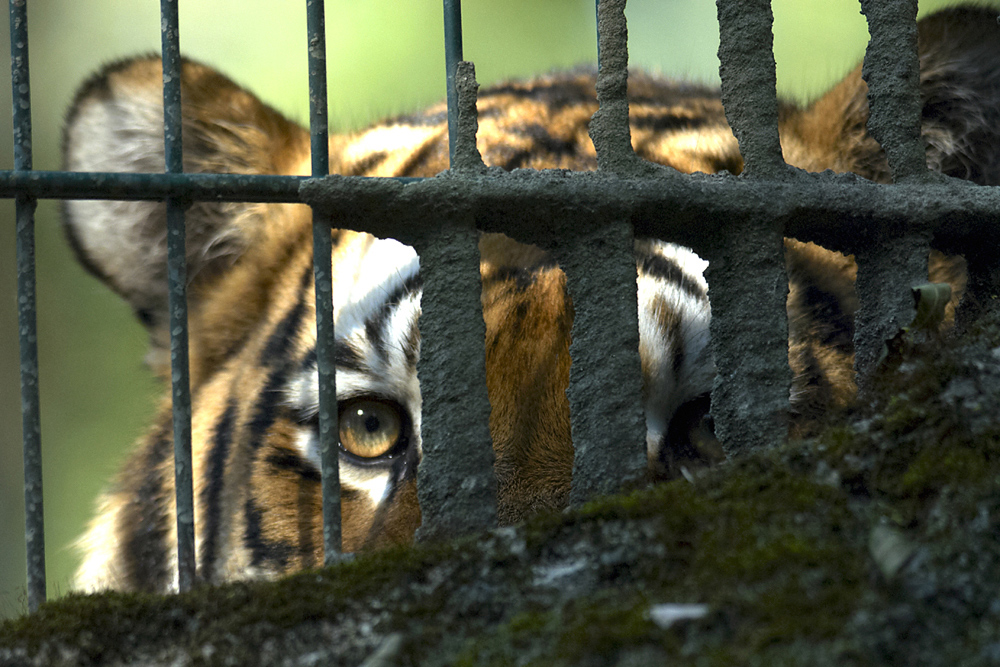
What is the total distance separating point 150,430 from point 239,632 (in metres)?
1.74

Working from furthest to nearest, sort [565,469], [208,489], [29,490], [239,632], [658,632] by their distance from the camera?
[208,489]
[565,469]
[29,490]
[239,632]
[658,632]

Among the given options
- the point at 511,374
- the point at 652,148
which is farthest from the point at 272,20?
the point at 511,374

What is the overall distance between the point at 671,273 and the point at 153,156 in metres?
1.41

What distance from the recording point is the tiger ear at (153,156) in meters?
2.14

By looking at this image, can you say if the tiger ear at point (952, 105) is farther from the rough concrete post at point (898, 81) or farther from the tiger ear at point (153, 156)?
the tiger ear at point (153, 156)

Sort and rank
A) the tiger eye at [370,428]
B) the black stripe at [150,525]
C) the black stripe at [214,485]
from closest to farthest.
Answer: the tiger eye at [370,428] → the black stripe at [214,485] → the black stripe at [150,525]

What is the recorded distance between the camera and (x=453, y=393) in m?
1.22

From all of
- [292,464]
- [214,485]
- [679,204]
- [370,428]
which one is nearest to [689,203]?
[679,204]

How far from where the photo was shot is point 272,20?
629cm

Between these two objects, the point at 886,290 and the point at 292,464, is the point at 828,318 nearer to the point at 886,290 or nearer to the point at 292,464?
the point at 886,290

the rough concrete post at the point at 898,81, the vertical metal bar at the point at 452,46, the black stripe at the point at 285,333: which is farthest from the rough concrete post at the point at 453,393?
the black stripe at the point at 285,333

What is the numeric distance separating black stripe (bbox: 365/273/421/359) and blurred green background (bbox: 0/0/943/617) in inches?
120

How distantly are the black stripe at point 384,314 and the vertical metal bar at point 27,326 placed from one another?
27.7 inches

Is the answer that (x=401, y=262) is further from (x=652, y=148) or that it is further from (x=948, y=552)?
(x=948, y=552)
